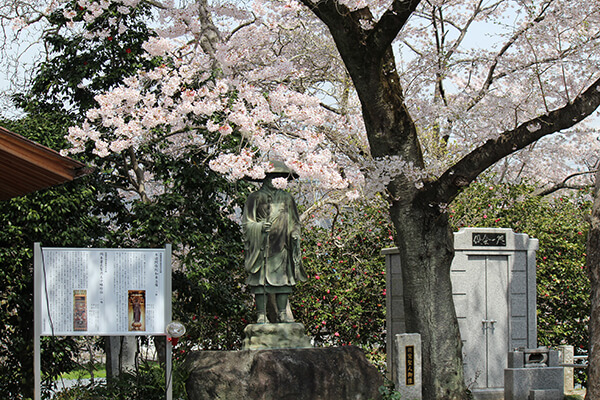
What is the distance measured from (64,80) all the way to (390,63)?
4739 mm

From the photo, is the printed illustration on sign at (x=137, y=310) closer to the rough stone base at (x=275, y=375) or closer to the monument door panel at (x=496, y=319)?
the rough stone base at (x=275, y=375)

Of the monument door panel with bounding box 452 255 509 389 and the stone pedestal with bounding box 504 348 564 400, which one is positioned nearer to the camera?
the stone pedestal with bounding box 504 348 564 400

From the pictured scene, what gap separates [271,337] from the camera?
8.37m

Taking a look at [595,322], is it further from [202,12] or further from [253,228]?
[202,12]

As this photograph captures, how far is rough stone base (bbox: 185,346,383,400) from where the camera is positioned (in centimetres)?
791

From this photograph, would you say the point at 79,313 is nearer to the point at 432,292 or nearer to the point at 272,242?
the point at 272,242

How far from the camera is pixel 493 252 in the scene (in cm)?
1099

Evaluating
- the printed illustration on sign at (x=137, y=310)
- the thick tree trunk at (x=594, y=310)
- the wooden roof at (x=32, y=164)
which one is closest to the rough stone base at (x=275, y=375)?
the printed illustration on sign at (x=137, y=310)

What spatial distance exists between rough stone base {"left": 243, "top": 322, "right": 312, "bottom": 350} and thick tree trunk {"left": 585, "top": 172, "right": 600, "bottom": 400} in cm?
→ 337

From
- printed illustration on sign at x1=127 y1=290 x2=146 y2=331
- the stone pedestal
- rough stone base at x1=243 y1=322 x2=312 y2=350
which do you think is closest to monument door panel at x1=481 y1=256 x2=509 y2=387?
the stone pedestal

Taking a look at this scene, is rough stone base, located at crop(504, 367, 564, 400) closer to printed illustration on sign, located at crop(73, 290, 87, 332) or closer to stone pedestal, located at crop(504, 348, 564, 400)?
stone pedestal, located at crop(504, 348, 564, 400)

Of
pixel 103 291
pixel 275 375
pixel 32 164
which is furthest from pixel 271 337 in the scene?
pixel 32 164

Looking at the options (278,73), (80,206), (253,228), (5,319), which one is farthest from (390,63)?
(5,319)

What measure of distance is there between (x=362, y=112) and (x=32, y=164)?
4.75m
